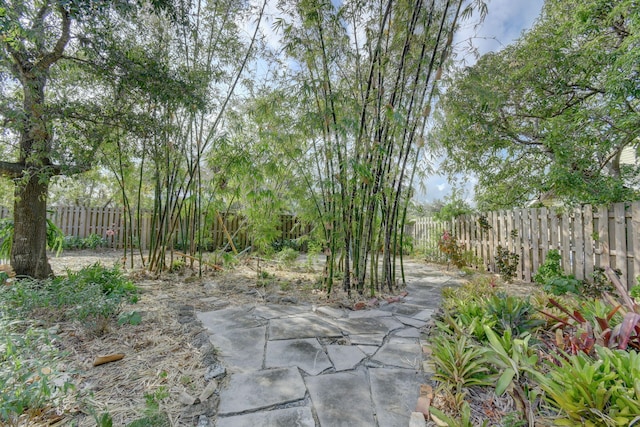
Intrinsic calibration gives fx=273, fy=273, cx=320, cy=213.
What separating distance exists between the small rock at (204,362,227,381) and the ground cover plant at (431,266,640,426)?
3.19 feet

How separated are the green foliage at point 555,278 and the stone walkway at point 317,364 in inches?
62.6

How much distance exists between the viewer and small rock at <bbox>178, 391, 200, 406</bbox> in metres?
1.13

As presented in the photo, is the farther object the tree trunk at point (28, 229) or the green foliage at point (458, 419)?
the tree trunk at point (28, 229)

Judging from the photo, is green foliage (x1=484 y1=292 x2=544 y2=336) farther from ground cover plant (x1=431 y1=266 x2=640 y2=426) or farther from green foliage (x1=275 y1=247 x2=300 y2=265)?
green foliage (x1=275 y1=247 x2=300 y2=265)

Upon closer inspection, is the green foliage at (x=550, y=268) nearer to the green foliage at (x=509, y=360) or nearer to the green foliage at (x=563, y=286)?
the green foliage at (x=563, y=286)

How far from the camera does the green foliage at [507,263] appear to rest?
3.88 m

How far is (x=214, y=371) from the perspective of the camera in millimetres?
1344

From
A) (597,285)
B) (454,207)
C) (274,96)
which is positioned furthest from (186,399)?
(454,207)

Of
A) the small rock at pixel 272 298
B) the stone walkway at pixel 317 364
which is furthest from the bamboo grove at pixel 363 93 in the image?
the stone walkway at pixel 317 364

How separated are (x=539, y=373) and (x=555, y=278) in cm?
271

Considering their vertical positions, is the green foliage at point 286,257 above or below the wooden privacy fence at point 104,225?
below

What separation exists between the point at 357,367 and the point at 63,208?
8.11 metres

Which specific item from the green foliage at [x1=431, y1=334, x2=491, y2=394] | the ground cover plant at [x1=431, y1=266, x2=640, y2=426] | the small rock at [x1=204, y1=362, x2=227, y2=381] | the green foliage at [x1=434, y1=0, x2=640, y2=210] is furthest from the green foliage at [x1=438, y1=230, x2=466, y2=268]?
the small rock at [x1=204, y1=362, x2=227, y2=381]

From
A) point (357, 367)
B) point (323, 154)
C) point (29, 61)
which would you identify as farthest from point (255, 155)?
point (357, 367)
